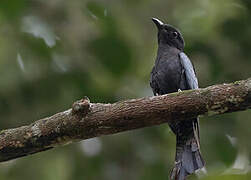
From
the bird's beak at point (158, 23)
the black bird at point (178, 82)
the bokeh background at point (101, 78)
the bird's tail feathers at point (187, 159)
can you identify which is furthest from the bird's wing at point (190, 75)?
the bird's beak at point (158, 23)

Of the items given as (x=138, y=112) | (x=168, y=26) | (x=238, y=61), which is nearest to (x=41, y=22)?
(x=168, y=26)

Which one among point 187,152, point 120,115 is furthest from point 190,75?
point 120,115

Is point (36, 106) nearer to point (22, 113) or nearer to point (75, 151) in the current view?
point (22, 113)

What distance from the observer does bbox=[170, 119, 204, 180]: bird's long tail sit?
3592mm

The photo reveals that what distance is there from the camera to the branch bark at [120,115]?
2803 millimetres

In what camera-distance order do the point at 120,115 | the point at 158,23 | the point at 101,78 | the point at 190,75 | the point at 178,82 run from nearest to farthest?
the point at 120,115 → the point at 190,75 → the point at 178,82 → the point at 101,78 → the point at 158,23

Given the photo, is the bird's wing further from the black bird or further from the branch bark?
the branch bark

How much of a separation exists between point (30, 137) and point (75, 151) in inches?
51.2

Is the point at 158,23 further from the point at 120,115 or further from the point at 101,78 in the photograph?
the point at 120,115

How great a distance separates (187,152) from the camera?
3795mm

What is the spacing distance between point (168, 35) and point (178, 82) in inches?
26.2

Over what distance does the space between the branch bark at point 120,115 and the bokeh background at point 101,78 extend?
3.62 ft

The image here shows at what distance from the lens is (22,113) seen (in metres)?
4.24

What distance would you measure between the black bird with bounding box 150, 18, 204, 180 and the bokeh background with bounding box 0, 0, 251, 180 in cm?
16
